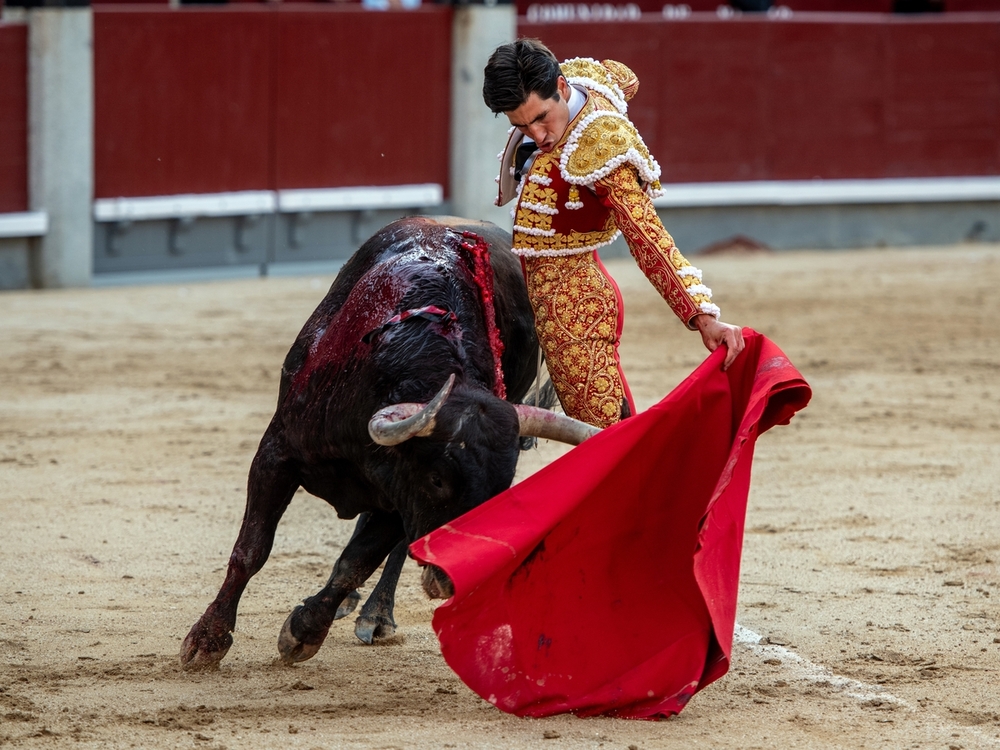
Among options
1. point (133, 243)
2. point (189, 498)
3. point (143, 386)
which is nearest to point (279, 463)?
point (189, 498)

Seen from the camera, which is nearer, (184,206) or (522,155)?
(522,155)

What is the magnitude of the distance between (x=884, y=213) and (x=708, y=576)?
7.65 metres

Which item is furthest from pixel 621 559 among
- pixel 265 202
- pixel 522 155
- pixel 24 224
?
pixel 265 202

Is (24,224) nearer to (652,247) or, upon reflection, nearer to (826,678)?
(652,247)

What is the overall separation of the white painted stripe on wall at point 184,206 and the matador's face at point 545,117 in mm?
4981

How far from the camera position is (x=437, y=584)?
2.58m

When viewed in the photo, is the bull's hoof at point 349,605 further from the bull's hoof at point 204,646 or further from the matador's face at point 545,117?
the matador's face at point 545,117

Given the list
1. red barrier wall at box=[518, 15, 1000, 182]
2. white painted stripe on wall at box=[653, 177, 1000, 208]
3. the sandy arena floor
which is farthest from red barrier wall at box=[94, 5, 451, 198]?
white painted stripe on wall at box=[653, 177, 1000, 208]

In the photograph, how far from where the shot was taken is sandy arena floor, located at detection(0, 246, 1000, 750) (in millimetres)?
2660

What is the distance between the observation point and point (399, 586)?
363 cm

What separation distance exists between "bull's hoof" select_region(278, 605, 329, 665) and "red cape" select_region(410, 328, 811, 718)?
0.36m

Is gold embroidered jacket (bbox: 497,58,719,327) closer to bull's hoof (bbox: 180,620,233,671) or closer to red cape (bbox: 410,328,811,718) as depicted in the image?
red cape (bbox: 410,328,811,718)

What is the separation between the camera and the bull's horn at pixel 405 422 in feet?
8.39

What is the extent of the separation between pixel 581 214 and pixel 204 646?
108 cm
